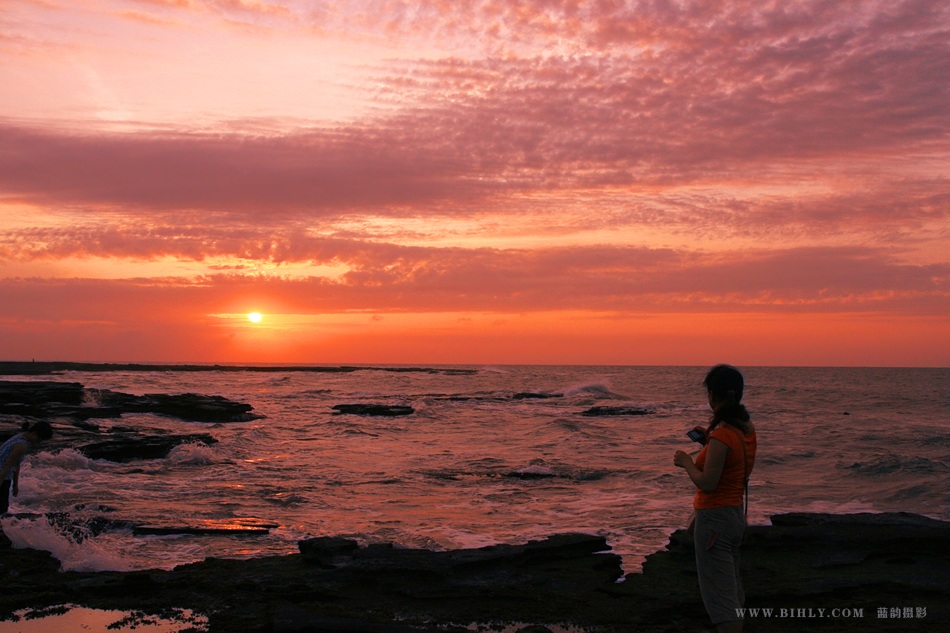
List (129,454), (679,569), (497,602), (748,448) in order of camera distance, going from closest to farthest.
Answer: (748,448) < (497,602) < (679,569) < (129,454)

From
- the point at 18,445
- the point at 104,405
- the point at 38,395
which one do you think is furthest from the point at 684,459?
the point at 38,395

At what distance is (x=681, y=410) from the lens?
157ft

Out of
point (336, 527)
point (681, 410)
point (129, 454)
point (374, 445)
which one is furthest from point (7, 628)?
point (681, 410)

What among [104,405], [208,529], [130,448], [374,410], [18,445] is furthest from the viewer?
[374,410]

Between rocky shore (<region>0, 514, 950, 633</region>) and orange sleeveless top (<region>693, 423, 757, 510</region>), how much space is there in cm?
283

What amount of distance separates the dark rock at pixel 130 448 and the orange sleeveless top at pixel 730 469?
62.7 ft

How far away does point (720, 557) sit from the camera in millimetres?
5602

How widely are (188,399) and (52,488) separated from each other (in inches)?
1076

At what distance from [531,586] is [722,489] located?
13.7ft

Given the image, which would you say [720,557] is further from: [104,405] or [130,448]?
[104,405]

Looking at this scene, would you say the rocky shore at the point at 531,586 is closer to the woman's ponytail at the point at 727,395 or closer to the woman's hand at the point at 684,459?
the woman's hand at the point at 684,459

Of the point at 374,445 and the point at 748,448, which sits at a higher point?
the point at 748,448

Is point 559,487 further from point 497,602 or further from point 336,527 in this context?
point 497,602

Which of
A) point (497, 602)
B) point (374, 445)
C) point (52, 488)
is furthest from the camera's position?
point (374, 445)
